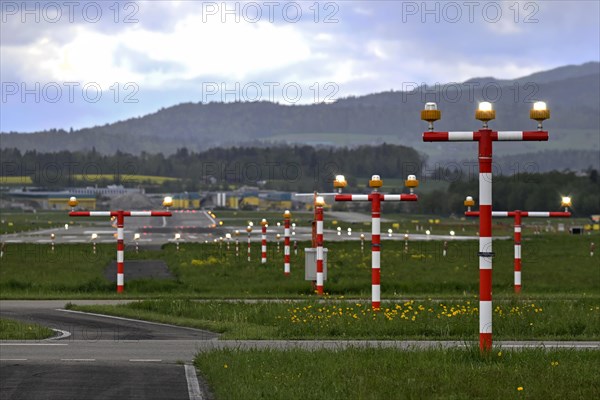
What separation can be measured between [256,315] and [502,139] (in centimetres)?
1007

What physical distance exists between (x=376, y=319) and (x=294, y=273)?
21214 millimetres

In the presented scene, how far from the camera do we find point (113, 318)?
27172mm

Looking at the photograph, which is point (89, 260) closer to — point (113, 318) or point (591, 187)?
point (113, 318)

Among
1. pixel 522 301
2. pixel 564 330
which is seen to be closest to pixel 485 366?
pixel 564 330

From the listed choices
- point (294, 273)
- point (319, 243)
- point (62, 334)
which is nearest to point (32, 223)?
point (294, 273)

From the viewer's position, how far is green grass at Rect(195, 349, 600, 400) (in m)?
14.7

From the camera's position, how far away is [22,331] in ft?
76.4

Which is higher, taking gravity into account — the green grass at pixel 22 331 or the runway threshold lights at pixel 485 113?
the runway threshold lights at pixel 485 113

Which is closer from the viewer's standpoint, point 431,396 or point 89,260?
point 431,396

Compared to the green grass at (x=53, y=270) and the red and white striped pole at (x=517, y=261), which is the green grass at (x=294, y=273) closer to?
the green grass at (x=53, y=270)

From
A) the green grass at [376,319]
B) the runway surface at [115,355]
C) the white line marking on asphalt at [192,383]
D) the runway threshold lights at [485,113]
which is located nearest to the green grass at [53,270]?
the green grass at [376,319]

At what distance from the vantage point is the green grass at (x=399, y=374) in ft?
48.1

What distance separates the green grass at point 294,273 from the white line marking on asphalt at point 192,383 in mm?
15060

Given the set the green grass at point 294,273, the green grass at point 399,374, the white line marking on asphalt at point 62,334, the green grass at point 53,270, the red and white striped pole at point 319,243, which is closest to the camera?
the green grass at point 399,374
